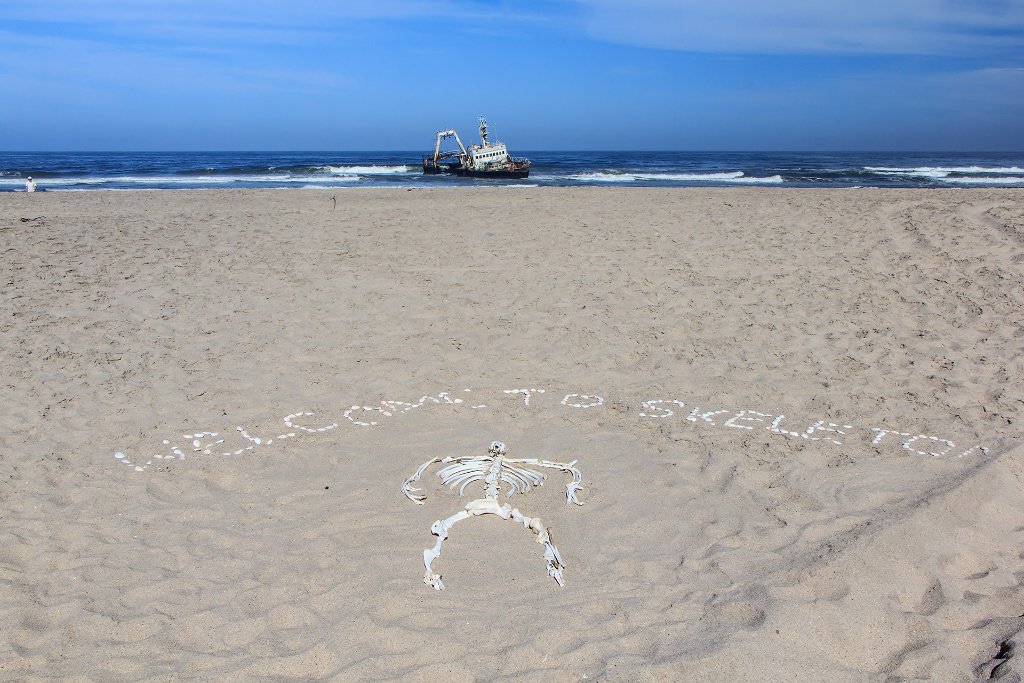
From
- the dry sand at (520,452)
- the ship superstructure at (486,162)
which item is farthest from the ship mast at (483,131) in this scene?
the dry sand at (520,452)

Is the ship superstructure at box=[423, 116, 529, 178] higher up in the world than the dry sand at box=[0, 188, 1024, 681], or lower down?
higher up

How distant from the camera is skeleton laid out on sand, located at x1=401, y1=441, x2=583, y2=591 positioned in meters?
3.22

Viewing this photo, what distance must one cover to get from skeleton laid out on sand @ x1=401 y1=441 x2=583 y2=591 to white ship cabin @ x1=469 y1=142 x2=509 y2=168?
29.3 m

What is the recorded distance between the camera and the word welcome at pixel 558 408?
14.0 ft

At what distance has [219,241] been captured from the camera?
8.80 meters

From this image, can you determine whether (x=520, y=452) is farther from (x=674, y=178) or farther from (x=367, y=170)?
(x=367, y=170)

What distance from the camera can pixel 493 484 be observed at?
3750 mm

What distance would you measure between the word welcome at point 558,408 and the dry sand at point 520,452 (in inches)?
1.1

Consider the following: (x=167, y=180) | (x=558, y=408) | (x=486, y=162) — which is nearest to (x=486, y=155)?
(x=486, y=162)

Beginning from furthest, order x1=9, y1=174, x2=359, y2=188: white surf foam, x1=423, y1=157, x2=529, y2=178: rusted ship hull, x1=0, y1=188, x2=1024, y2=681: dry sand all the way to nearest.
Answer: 1. x1=423, y1=157, x2=529, y2=178: rusted ship hull
2. x1=9, y1=174, x2=359, y2=188: white surf foam
3. x1=0, y1=188, x2=1024, y2=681: dry sand

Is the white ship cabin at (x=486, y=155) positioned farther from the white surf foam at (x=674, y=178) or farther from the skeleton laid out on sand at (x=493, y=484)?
the skeleton laid out on sand at (x=493, y=484)

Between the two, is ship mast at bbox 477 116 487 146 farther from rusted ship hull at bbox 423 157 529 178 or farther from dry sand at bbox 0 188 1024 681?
dry sand at bbox 0 188 1024 681

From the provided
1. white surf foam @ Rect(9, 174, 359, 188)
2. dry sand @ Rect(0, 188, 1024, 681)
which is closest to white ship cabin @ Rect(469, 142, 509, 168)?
white surf foam @ Rect(9, 174, 359, 188)

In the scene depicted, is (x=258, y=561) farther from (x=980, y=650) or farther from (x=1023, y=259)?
(x=1023, y=259)
